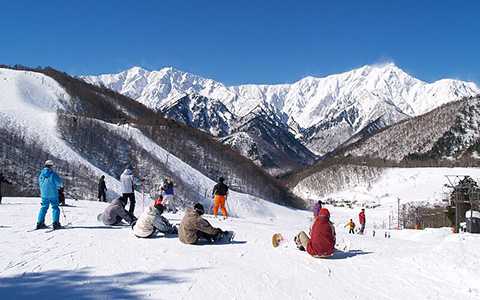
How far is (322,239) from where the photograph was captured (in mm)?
11508

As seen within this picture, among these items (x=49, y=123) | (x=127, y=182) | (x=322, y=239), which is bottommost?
(x=322, y=239)

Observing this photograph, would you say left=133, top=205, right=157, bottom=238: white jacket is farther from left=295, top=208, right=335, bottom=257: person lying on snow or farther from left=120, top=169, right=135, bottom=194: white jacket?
left=295, top=208, right=335, bottom=257: person lying on snow

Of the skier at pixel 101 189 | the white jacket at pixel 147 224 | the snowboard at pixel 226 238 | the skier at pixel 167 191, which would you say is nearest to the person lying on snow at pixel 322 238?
the snowboard at pixel 226 238

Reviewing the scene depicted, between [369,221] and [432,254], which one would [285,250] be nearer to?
[432,254]

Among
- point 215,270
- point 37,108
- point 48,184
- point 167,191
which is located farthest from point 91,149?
point 215,270

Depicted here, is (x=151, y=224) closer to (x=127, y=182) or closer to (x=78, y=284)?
(x=127, y=182)

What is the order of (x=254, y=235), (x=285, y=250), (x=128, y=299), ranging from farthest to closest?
(x=254, y=235) → (x=285, y=250) → (x=128, y=299)

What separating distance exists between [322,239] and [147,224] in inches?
199

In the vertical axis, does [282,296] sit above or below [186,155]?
below

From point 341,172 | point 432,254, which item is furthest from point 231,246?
point 341,172

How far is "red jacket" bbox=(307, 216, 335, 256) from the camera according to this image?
11484 millimetres

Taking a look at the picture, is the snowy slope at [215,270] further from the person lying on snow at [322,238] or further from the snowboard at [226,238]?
the snowboard at [226,238]

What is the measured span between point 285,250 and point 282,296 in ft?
13.1

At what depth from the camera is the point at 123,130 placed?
85.4 m
